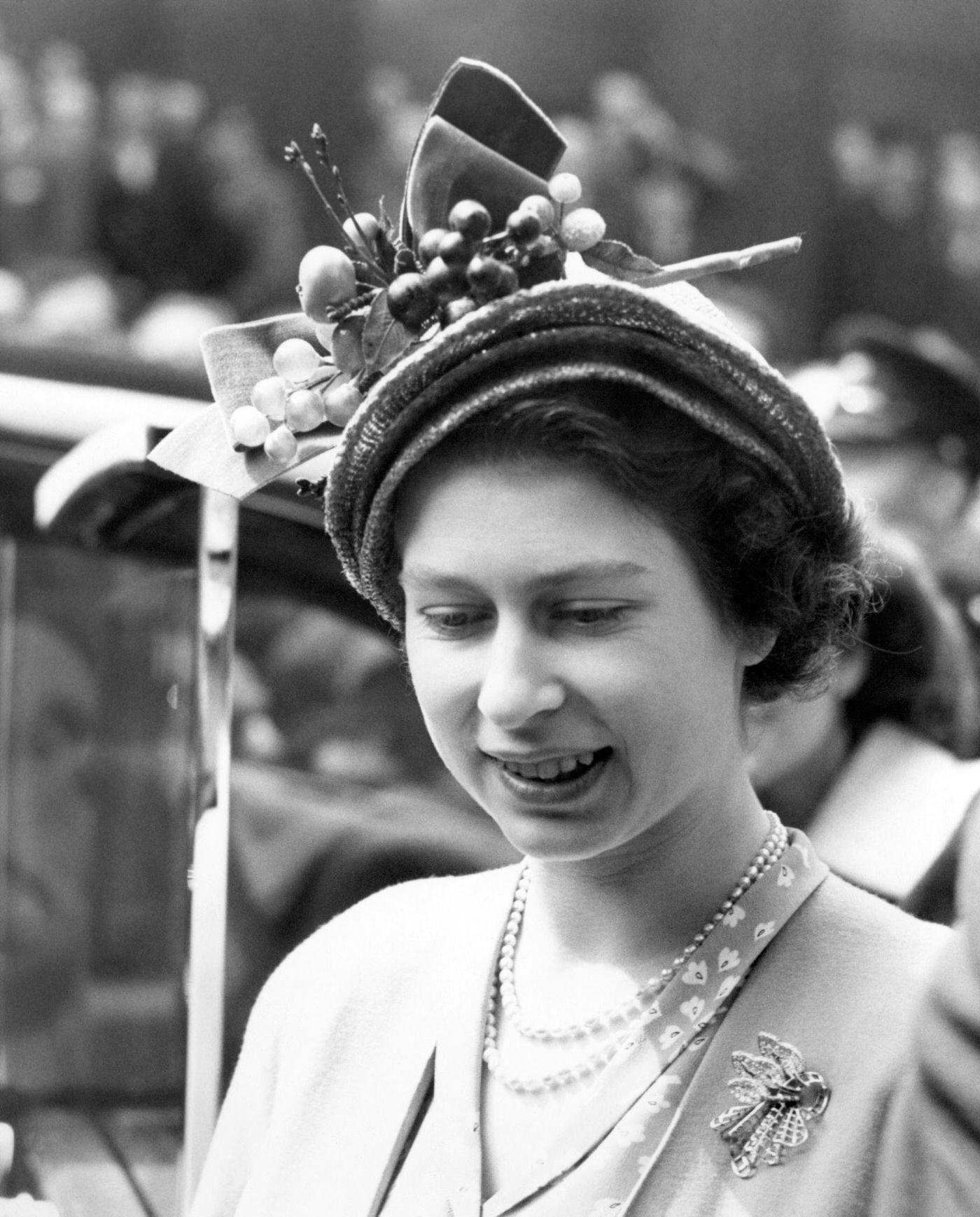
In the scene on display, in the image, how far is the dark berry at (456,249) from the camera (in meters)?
1.25

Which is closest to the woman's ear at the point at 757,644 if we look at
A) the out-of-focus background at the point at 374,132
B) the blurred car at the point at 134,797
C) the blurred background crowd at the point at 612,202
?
the blurred car at the point at 134,797

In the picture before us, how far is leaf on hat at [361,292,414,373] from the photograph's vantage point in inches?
51.3

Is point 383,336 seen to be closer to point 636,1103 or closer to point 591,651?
point 591,651

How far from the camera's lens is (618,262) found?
133cm

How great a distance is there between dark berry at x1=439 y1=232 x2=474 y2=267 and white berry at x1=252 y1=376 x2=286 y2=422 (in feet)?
0.65

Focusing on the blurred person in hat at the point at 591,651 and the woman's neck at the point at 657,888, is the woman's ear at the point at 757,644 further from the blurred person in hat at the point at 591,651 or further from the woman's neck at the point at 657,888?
the woman's neck at the point at 657,888

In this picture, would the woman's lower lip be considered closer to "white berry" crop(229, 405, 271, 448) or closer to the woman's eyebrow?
the woman's eyebrow

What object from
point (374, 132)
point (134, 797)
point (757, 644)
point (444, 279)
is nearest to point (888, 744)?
point (134, 797)

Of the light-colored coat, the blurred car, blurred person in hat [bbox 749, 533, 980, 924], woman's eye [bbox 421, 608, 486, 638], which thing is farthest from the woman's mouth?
blurred person in hat [bbox 749, 533, 980, 924]

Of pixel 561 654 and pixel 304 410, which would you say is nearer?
pixel 561 654

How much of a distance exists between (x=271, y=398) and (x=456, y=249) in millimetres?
216

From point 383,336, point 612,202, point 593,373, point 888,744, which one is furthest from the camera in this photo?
point 612,202

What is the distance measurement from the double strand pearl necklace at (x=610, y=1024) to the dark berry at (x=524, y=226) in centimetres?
50

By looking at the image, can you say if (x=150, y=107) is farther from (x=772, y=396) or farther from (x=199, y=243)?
(x=772, y=396)
